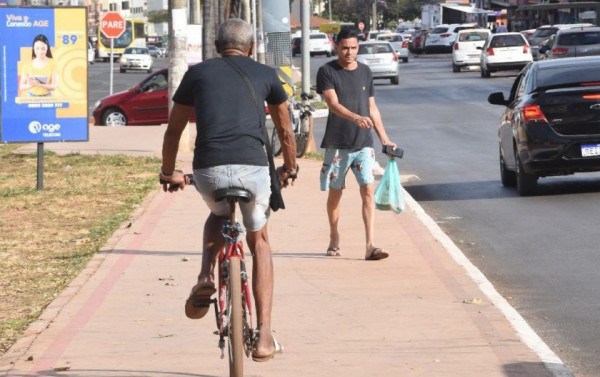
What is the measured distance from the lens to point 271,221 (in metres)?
14.1

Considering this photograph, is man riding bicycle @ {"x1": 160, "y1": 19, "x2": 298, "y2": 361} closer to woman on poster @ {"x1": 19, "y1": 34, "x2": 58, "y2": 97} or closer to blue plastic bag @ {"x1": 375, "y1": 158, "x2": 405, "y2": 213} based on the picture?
blue plastic bag @ {"x1": 375, "y1": 158, "x2": 405, "y2": 213}

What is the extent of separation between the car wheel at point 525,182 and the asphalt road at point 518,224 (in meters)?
0.12

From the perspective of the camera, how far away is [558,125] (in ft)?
53.4

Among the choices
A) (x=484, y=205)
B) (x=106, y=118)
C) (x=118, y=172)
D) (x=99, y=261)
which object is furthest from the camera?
Result: (x=106, y=118)

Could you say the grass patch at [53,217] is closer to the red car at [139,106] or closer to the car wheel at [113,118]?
the red car at [139,106]

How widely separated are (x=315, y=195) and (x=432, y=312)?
282 inches

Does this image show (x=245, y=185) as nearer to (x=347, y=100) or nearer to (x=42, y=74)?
(x=347, y=100)

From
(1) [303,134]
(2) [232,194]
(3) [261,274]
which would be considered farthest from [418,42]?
(2) [232,194]

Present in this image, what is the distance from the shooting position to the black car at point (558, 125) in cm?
1614

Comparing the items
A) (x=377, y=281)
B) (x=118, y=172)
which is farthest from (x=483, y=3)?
(x=377, y=281)

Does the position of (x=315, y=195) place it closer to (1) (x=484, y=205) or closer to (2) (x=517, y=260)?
(1) (x=484, y=205)

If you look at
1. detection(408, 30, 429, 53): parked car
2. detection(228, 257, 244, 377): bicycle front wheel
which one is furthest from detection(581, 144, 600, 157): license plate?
detection(408, 30, 429, 53): parked car

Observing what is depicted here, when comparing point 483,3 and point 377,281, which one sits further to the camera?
point 483,3

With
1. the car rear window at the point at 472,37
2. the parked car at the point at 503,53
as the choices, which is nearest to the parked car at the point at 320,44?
the car rear window at the point at 472,37
